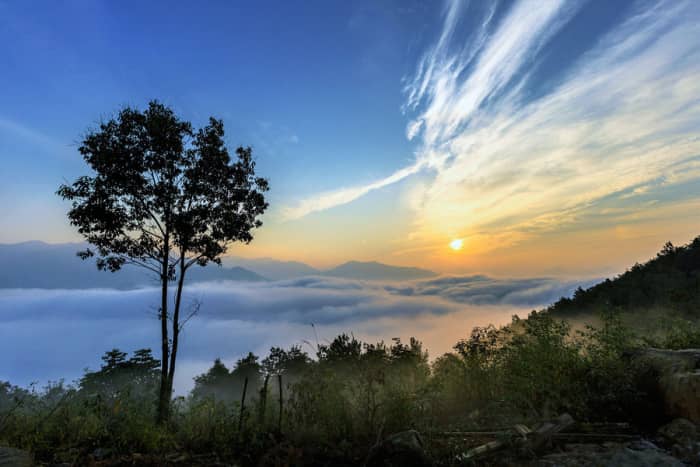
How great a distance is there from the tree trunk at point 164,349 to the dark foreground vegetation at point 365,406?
281 millimetres

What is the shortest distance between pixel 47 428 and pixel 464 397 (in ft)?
38.0

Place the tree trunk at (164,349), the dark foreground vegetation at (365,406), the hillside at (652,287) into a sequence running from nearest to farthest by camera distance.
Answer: the dark foreground vegetation at (365,406) → the tree trunk at (164,349) → the hillside at (652,287)

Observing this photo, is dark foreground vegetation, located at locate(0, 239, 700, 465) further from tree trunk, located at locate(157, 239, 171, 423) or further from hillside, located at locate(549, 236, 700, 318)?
hillside, located at locate(549, 236, 700, 318)

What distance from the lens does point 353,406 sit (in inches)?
311

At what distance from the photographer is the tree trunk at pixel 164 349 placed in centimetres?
969

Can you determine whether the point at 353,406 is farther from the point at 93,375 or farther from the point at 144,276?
the point at 93,375

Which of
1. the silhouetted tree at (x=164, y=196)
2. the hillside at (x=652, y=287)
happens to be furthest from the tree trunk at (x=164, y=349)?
the hillside at (x=652, y=287)

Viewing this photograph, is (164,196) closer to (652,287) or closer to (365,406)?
(365,406)

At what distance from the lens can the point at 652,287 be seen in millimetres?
30500

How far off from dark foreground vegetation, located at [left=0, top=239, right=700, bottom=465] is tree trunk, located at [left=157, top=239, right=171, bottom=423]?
0.92ft

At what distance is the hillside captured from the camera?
77.9 feet

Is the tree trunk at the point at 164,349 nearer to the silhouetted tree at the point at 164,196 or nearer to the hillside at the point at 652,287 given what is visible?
the silhouetted tree at the point at 164,196

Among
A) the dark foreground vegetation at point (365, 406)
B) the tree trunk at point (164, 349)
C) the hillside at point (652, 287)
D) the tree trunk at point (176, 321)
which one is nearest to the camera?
the dark foreground vegetation at point (365, 406)

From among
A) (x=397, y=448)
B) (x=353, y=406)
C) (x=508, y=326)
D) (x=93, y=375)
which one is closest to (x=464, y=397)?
(x=508, y=326)
